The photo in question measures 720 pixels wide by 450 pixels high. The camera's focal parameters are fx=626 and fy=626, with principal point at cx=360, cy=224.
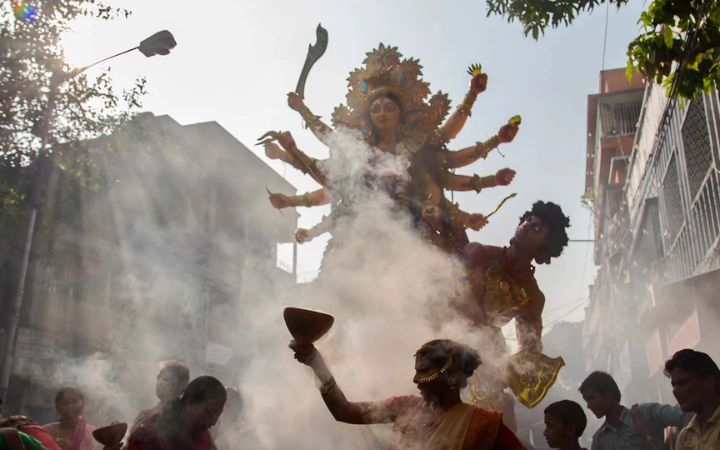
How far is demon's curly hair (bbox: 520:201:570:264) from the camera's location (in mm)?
4414

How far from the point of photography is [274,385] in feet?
16.6

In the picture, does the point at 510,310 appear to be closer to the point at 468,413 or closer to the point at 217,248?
the point at 468,413

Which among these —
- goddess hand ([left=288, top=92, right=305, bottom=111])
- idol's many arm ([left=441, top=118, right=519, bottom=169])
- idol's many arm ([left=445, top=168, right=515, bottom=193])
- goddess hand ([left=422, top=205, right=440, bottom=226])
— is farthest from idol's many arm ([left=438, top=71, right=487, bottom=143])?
goddess hand ([left=288, top=92, right=305, bottom=111])

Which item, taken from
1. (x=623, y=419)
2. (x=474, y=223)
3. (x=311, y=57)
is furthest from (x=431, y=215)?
(x=311, y=57)

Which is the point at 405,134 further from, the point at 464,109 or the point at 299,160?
the point at 299,160

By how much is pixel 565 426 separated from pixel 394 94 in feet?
9.95

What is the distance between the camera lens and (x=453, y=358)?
8.73ft

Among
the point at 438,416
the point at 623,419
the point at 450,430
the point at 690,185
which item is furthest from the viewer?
the point at 690,185

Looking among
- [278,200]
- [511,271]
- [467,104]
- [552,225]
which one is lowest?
[511,271]

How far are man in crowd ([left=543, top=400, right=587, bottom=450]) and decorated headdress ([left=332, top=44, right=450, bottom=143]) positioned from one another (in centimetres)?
254

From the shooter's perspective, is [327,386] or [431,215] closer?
[327,386]

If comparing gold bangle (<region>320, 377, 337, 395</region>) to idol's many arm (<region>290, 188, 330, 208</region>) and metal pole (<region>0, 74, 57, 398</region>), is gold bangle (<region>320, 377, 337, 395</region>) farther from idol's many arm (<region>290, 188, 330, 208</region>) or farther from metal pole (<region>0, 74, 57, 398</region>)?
metal pole (<region>0, 74, 57, 398</region>)

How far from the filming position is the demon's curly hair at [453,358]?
2.65m

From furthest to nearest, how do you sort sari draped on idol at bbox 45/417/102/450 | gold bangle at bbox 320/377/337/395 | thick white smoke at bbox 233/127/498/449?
1. sari draped on idol at bbox 45/417/102/450
2. thick white smoke at bbox 233/127/498/449
3. gold bangle at bbox 320/377/337/395
